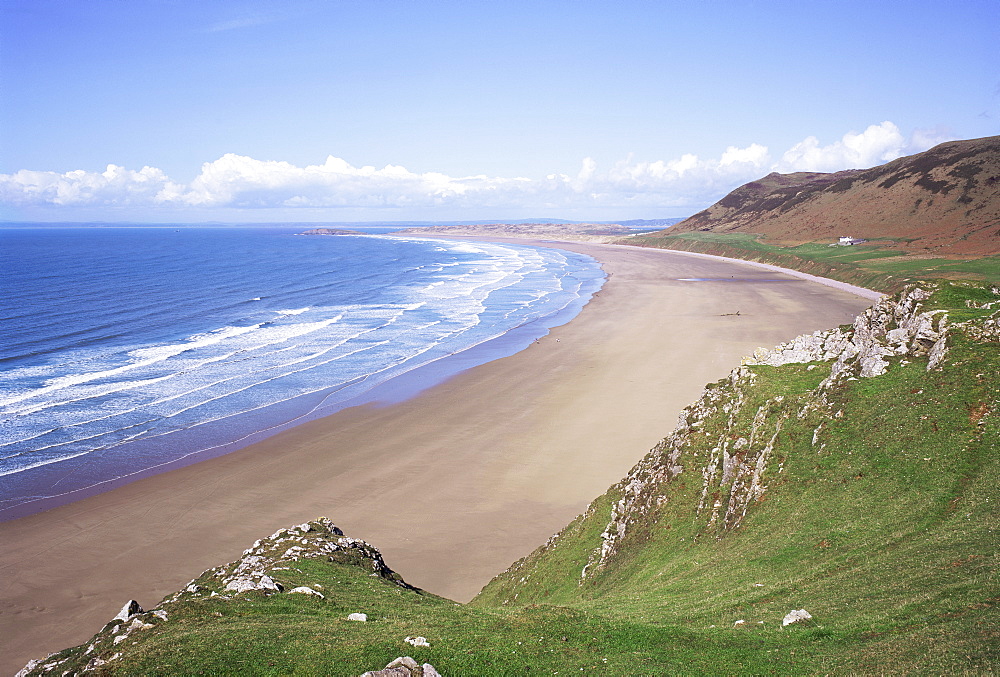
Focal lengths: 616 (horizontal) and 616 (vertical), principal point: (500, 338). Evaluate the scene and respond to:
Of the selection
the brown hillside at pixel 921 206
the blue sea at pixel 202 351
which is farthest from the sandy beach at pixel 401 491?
the brown hillside at pixel 921 206

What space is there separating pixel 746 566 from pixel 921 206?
528 feet

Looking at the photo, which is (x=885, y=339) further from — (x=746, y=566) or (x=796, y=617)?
(x=796, y=617)

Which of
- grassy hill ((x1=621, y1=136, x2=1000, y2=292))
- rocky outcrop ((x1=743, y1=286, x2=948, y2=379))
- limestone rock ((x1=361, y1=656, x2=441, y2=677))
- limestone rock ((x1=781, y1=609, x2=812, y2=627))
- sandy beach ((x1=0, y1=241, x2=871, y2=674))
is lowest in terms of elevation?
sandy beach ((x1=0, y1=241, x2=871, y2=674))

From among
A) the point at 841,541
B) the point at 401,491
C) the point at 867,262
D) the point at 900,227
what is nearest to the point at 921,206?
the point at 900,227

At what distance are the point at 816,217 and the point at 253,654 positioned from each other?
193 m

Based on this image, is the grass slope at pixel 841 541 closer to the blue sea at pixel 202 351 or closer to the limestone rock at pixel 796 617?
the limestone rock at pixel 796 617

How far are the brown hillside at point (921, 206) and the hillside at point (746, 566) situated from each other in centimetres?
9747

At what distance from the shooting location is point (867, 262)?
110 metres

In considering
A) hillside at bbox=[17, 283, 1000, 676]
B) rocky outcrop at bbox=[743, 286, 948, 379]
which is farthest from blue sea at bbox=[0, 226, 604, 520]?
rocky outcrop at bbox=[743, 286, 948, 379]

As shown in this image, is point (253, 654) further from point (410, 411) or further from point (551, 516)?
point (410, 411)

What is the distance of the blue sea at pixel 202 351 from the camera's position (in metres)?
37.8

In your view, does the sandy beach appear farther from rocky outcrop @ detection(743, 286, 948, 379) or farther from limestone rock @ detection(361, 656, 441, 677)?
rocky outcrop @ detection(743, 286, 948, 379)

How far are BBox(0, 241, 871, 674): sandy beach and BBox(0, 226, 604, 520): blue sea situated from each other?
Result: 11.6 ft

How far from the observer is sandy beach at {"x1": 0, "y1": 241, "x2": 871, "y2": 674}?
80.1 feet
